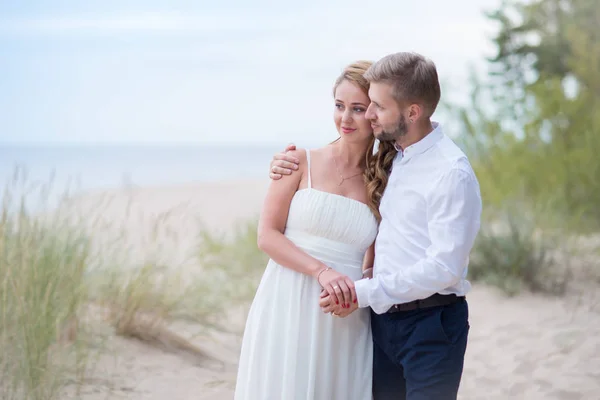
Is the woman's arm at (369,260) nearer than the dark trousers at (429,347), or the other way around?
the dark trousers at (429,347)

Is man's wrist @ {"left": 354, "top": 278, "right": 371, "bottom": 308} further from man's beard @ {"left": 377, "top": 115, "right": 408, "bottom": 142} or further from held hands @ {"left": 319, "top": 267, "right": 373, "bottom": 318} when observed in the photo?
man's beard @ {"left": 377, "top": 115, "right": 408, "bottom": 142}

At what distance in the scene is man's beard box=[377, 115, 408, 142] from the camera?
8.71ft

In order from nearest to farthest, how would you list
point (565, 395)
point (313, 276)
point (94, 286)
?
1. point (313, 276)
2. point (565, 395)
3. point (94, 286)

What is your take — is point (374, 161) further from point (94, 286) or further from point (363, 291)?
point (94, 286)

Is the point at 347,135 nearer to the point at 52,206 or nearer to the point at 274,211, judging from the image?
the point at 274,211

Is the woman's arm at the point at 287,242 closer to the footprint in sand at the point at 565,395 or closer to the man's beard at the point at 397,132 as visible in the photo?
the man's beard at the point at 397,132

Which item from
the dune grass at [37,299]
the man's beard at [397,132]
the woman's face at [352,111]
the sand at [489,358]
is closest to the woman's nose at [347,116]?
the woman's face at [352,111]

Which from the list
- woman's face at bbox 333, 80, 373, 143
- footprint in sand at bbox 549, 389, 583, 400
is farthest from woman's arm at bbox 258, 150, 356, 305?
footprint in sand at bbox 549, 389, 583, 400

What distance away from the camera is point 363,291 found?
2.67 metres

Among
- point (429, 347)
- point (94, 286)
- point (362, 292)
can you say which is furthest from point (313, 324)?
point (94, 286)

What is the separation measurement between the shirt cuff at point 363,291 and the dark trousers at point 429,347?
0.13 metres

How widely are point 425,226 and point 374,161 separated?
1.57 feet

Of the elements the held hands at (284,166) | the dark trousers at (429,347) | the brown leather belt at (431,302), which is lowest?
the dark trousers at (429,347)

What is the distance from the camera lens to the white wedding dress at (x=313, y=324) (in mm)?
2908
